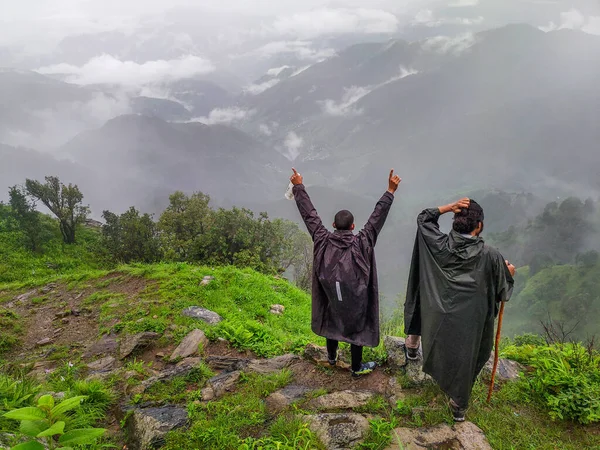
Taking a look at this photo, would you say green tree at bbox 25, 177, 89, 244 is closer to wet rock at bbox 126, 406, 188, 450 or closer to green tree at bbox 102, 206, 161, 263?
green tree at bbox 102, 206, 161, 263

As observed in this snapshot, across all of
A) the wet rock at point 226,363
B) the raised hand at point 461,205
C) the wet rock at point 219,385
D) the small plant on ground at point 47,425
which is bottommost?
the wet rock at point 226,363

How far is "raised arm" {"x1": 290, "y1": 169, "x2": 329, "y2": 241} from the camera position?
478 cm

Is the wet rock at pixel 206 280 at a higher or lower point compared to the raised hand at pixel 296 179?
lower

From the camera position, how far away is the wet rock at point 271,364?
5737 mm

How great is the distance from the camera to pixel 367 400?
15.2 ft

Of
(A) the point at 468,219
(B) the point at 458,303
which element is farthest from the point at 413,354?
(A) the point at 468,219

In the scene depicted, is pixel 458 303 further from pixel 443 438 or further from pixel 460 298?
pixel 443 438

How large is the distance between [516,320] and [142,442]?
104 meters

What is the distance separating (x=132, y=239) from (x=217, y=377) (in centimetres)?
2563

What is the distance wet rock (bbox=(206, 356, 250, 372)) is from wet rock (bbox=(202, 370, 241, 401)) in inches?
14.7

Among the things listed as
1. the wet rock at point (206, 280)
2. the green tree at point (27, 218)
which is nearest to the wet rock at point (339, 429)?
the wet rock at point (206, 280)

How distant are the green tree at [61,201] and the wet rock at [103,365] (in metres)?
35.4

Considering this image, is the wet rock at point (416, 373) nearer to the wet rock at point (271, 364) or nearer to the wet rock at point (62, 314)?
the wet rock at point (271, 364)

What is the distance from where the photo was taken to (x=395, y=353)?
17.7 feet
